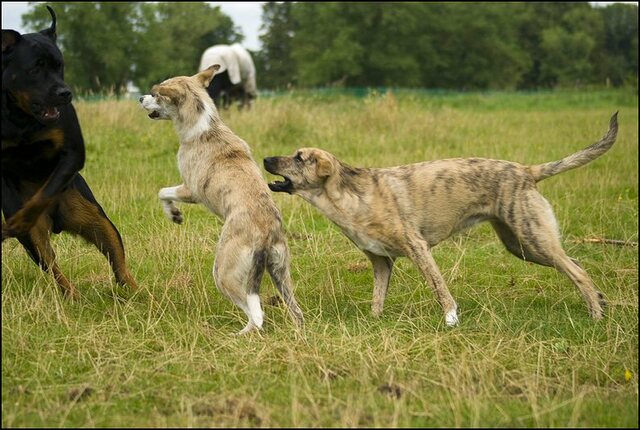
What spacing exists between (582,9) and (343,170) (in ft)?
282

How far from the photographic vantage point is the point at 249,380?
4.81 metres

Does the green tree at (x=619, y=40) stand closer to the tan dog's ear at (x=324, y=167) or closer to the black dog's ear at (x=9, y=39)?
the tan dog's ear at (x=324, y=167)

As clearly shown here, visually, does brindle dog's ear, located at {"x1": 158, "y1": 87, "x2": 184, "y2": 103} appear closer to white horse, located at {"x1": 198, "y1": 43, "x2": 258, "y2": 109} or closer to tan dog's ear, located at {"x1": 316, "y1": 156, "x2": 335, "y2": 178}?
tan dog's ear, located at {"x1": 316, "y1": 156, "x2": 335, "y2": 178}

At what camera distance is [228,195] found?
6242 millimetres

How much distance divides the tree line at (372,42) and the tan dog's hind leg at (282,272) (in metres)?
45.3

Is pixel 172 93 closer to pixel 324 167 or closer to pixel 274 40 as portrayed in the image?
pixel 324 167

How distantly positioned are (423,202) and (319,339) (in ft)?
5.86

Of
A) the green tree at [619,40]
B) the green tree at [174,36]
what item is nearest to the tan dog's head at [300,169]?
the green tree at [174,36]

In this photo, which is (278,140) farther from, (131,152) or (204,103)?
(204,103)

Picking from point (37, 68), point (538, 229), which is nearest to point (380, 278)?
point (538, 229)

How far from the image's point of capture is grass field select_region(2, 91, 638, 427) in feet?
14.3

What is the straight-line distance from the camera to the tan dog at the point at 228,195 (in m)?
5.82

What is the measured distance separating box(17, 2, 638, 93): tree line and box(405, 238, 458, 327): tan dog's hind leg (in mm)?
44557

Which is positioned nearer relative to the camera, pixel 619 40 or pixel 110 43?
pixel 110 43
